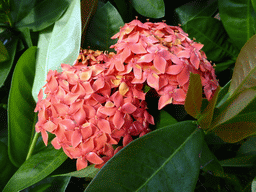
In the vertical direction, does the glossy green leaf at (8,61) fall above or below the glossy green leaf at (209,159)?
above

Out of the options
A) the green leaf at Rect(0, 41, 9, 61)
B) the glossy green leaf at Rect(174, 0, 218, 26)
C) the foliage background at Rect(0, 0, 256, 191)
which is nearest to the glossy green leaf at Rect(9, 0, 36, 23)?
the foliage background at Rect(0, 0, 256, 191)

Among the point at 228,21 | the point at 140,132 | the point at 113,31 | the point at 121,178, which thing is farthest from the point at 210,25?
the point at 121,178

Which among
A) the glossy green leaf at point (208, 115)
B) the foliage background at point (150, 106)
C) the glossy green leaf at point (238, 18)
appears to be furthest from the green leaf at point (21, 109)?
the glossy green leaf at point (238, 18)

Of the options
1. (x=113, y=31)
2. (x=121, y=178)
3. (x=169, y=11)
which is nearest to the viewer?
(x=121, y=178)

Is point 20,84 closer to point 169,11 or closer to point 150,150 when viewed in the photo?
point 150,150

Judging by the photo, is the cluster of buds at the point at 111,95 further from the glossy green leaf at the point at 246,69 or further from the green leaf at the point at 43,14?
the green leaf at the point at 43,14

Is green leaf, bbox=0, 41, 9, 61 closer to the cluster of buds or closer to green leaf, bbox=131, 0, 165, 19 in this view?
the cluster of buds
